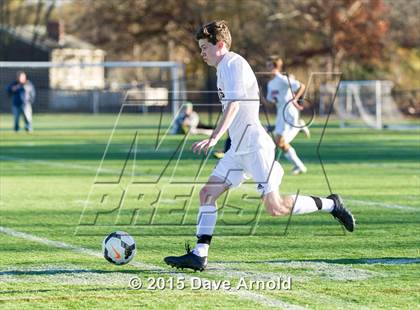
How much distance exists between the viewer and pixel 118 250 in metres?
8.19

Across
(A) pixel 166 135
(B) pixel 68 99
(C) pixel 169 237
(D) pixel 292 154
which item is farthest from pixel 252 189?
(B) pixel 68 99

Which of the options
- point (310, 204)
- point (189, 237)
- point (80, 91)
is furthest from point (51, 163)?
point (80, 91)

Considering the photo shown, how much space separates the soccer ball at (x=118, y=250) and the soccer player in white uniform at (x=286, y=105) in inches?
379

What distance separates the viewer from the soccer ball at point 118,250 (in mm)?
8188

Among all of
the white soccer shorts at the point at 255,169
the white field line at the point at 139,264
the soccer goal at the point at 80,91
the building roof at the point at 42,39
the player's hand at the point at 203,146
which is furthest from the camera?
the building roof at the point at 42,39

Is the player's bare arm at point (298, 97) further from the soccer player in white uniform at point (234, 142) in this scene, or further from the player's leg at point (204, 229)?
the player's leg at point (204, 229)

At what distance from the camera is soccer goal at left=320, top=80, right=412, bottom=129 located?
39344 mm

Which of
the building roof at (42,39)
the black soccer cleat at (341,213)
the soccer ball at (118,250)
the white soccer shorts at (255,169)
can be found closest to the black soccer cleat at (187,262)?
the soccer ball at (118,250)

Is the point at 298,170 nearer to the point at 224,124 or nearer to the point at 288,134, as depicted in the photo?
the point at 288,134

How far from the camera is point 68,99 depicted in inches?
2242

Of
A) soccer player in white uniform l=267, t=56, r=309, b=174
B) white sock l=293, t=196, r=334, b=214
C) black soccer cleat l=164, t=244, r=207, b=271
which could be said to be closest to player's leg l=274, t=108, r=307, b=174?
soccer player in white uniform l=267, t=56, r=309, b=174

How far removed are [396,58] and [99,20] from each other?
1817 cm

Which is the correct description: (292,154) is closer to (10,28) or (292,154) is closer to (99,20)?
(99,20)

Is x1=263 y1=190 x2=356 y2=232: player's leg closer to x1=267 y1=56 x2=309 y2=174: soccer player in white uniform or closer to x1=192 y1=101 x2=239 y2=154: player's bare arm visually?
x1=192 y1=101 x2=239 y2=154: player's bare arm
